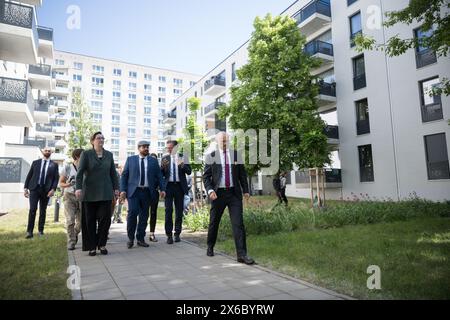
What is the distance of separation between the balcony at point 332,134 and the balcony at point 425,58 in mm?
6813

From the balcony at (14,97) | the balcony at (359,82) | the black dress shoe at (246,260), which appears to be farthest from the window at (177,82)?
the black dress shoe at (246,260)

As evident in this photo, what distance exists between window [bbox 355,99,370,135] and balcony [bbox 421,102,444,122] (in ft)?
12.6

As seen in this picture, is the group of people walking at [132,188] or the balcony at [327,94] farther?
the balcony at [327,94]

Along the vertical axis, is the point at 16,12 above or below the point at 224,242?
above

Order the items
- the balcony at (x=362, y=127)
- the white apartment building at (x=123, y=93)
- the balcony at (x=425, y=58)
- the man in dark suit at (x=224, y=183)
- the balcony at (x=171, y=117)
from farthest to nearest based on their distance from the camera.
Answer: the white apartment building at (x=123, y=93), the balcony at (x=171, y=117), the balcony at (x=362, y=127), the balcony at (x=425, y=58), the man in dark suit at (x=224, y=183)

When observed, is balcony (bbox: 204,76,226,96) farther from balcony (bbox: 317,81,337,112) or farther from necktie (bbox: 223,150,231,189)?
necktie (bbox: 223,150,231,189)

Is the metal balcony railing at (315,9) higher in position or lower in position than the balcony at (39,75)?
higher

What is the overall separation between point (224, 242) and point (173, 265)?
220 centimetres

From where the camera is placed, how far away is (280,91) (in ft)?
73.3

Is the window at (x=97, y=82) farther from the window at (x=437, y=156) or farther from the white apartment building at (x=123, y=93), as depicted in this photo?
the window at (x=437, y=156)

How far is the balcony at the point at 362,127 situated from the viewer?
21844 millimetres

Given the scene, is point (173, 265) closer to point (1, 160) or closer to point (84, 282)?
point (84, 282)

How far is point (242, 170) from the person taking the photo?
5.76 meters
